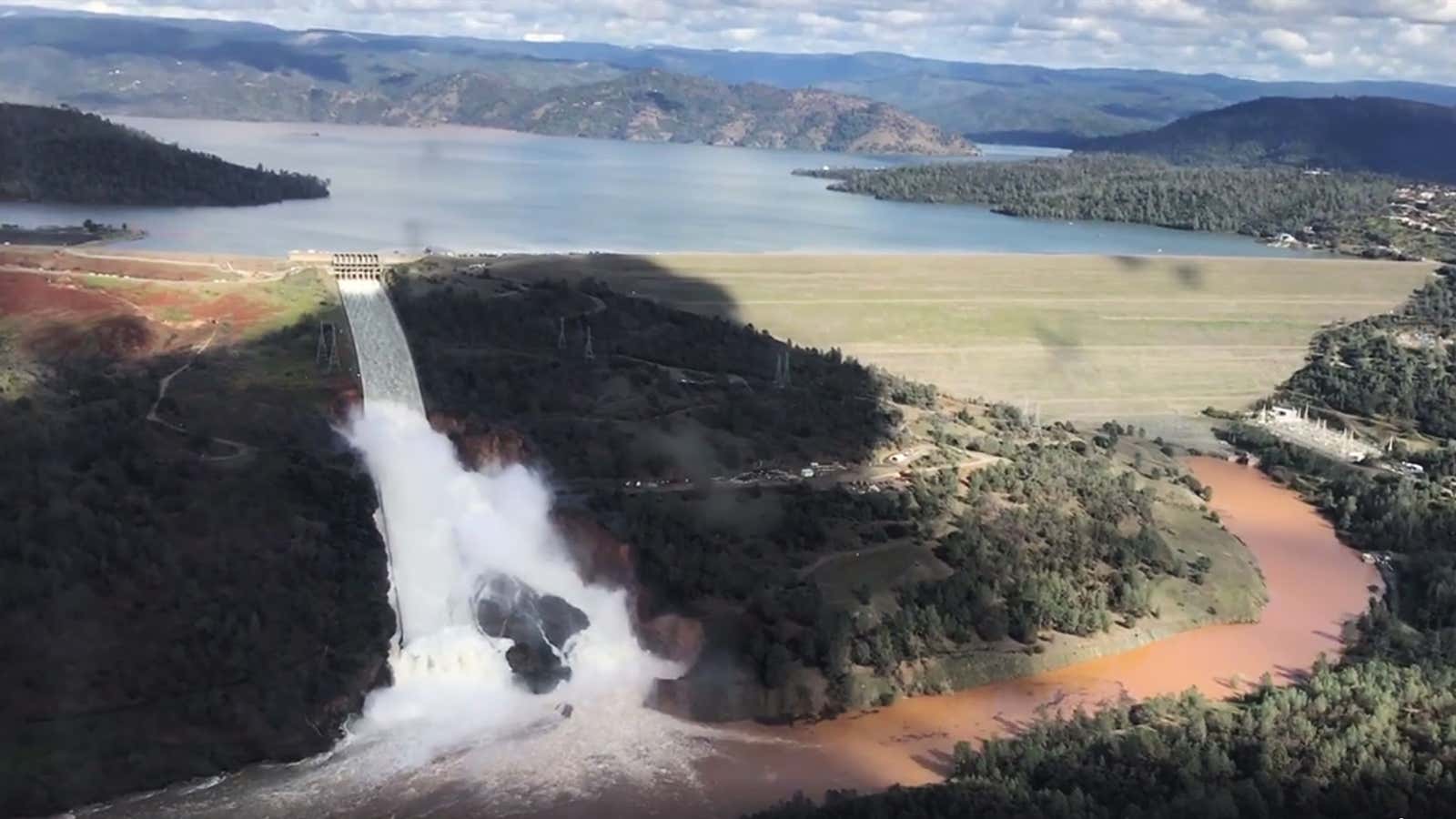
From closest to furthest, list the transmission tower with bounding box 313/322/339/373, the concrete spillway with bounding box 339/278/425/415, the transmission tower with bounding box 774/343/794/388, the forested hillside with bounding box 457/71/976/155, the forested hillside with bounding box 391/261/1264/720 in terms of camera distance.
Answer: the forested hillside with bounding box 391/261/1264/720 < the concrete spillway with bounding box 339/278/425/415 < the transmission tower with bounding box 313/322/339/373 < the transmission tower with bounding box 774/343/794/388 < the forested hillside with bounding box 457/71/976/155

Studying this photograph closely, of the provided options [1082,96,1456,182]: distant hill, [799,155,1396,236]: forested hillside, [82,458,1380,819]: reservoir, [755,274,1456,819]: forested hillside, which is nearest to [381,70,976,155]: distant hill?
[1082,96,1456,182]: distant hill

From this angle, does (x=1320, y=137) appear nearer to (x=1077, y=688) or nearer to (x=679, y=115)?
(x=679, y=115)

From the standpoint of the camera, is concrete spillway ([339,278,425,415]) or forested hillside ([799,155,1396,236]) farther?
forested hillside ([799,155,1396,236])

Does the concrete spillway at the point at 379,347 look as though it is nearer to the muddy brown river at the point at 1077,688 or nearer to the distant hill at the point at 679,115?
the muddy brown river at the point at 1077,688

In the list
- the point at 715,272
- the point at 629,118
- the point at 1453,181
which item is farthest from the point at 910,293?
the point at 629,118

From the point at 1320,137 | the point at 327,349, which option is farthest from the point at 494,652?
the point at 1320,137

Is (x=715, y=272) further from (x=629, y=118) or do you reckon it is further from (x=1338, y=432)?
(x=629, y=118)

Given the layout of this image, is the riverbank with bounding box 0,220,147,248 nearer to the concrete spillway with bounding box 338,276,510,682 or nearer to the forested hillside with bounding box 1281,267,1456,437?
the concrete spillway with bounding box 338,276,510,682
